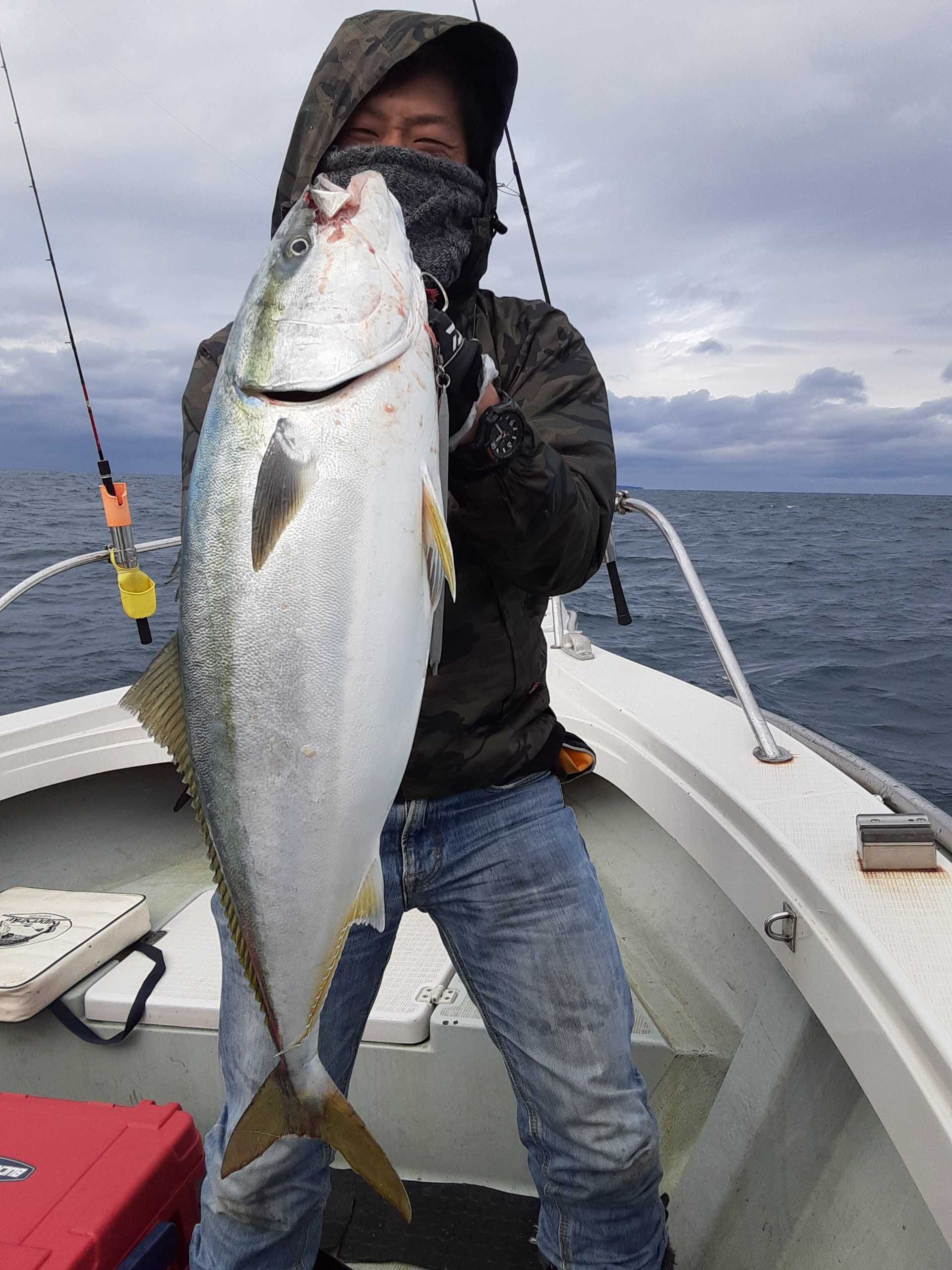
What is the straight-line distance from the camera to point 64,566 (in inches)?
153

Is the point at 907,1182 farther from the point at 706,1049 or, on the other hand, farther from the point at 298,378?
the point at 298,378

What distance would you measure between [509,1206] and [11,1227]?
55.4 inches

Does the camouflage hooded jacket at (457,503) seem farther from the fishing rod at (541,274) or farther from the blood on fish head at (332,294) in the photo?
the fishing rod at (541,274)

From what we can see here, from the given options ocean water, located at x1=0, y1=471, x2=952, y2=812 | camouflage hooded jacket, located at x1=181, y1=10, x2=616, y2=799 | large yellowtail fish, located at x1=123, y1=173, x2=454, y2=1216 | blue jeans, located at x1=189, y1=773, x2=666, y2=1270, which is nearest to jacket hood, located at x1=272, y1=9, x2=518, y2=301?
camouflage hooded jacket, located at x1=181, y1=10, x2=616, y2=799

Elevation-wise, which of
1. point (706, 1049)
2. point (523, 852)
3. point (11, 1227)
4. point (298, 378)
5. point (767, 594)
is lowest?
point (767, 594)

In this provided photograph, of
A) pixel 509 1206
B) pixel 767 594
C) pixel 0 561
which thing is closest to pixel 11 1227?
pixel 509 1206

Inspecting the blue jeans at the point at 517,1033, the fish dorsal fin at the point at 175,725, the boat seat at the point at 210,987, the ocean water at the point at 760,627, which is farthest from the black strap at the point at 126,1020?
the ocean water at the point at 760,627

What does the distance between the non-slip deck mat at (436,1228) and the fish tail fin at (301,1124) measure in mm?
1204

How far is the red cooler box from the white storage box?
642 mm

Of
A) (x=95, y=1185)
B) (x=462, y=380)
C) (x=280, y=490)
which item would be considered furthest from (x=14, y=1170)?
(x=462, y=380)

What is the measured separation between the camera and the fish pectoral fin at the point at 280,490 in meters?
1.37

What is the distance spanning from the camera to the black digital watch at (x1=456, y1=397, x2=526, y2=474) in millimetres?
1507

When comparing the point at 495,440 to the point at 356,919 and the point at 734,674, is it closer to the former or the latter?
the point at 356,919

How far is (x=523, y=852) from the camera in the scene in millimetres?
1847
